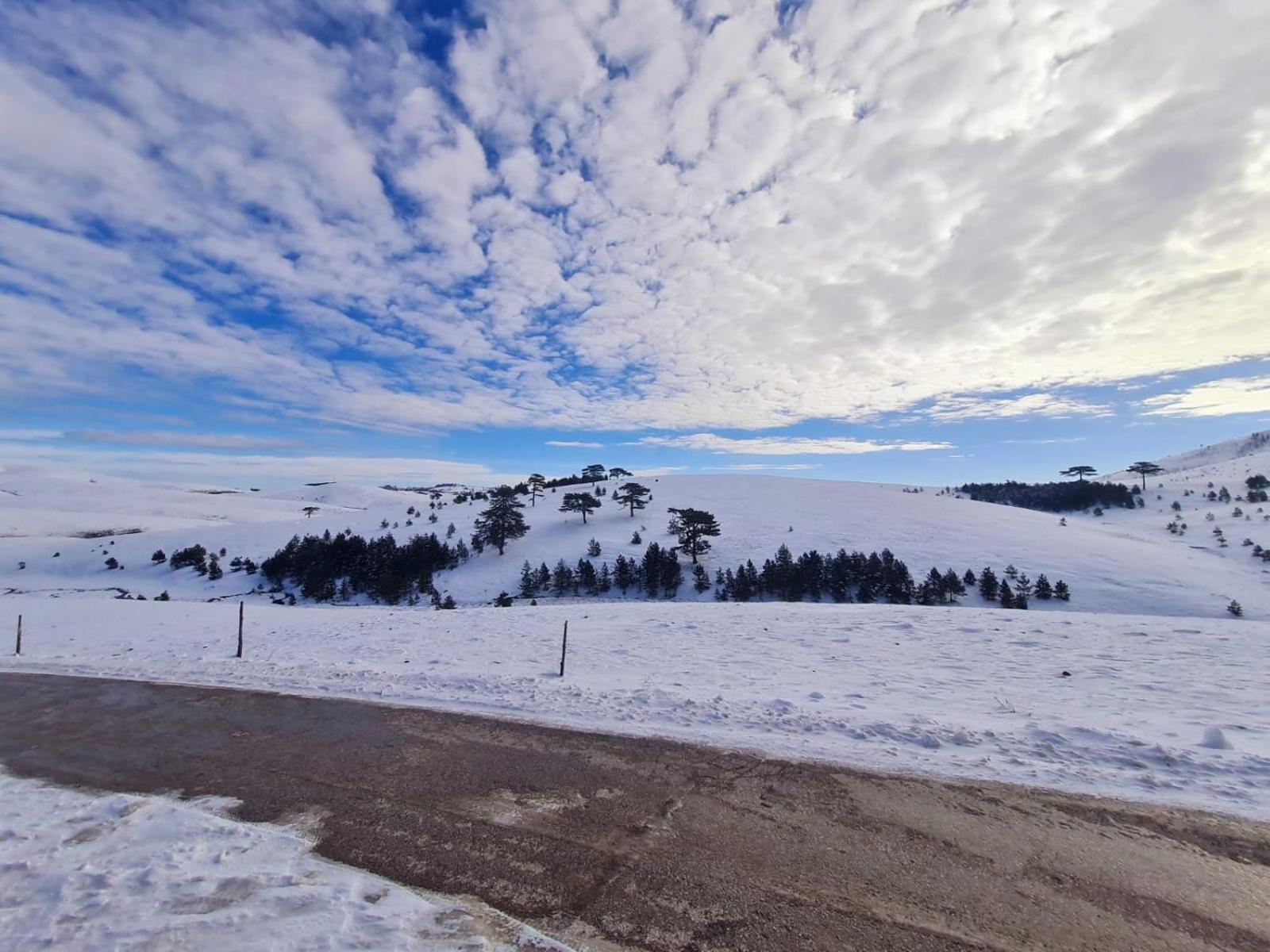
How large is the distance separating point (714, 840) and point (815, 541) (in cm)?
6650

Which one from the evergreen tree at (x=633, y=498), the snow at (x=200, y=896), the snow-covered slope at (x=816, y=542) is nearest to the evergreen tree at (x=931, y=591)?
the snow-covered slope at (x=816, y=542)

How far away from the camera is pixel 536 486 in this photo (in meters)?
116

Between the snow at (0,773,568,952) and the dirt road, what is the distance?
30cm

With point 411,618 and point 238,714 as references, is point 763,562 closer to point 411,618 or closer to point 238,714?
point 411,618

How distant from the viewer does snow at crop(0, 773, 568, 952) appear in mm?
3959

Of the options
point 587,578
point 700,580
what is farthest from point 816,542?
point 587,578

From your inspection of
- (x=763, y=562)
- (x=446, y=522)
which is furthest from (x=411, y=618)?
(x=446, y=522)

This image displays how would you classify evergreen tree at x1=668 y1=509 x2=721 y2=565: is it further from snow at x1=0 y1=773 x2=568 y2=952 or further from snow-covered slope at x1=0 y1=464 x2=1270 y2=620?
snow at x1=0 y1=773 x2=568 y2=952

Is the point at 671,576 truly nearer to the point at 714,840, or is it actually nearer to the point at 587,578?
the point at 587,578

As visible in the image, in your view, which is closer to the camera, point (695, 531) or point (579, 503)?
point (695, 531)

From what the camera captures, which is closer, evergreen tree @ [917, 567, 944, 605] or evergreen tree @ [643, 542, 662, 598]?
evergreen tree @ [917, 567, 944, 605]

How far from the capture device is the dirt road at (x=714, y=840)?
13.7 ft

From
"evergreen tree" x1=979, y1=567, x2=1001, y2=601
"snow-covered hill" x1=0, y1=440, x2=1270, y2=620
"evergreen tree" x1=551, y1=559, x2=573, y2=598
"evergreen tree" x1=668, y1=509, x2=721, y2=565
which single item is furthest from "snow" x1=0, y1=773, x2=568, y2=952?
"evergreen tree" x1=668, y1=509, x2=721, y2=565

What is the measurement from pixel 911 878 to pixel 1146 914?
67.9 inches
